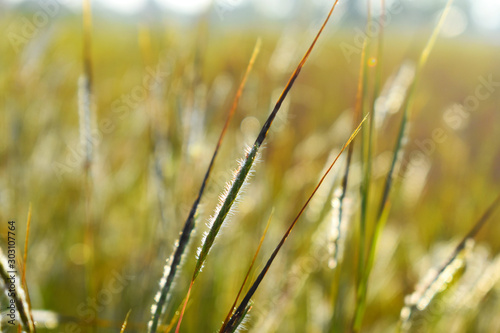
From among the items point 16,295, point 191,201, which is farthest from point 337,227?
point 191,201

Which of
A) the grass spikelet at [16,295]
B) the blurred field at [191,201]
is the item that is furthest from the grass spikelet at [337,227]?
the grass spikelet at [16,295]

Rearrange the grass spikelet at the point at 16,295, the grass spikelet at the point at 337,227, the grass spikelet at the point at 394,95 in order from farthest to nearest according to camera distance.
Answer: the grass spikelet at the point at 394,95 < the grass spikelet at the point at 337,227 < the grass spikelet at the point at 16,295

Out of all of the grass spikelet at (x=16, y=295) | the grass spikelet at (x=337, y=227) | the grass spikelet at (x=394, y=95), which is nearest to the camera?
the grass spikelet at (x=16, y=295)

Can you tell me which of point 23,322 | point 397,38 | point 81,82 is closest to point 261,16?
point 81,82

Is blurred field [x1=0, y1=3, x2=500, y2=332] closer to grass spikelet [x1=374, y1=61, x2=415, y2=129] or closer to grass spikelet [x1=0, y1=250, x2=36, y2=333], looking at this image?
grass spikelet [x1=374, y1=61, x2=415, y2=129]

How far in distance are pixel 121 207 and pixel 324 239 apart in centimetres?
95

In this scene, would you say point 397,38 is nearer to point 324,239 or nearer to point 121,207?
point 121,207

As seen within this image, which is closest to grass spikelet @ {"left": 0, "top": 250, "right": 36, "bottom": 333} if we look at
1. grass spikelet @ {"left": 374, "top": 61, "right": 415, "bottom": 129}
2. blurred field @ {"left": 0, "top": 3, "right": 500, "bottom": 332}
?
blurred field @ {"left": 0, "top": 3, "right": 500, "bottom": 332}

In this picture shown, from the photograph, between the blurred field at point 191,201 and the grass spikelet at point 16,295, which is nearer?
the grass spikelet at point 16,295

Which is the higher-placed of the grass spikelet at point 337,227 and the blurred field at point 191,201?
the blurred field at point 191,201

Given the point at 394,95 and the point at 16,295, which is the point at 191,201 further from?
the point at 16,295

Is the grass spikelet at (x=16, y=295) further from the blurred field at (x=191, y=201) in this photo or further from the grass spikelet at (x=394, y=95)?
the grass spikelet at (x=394, y=95)

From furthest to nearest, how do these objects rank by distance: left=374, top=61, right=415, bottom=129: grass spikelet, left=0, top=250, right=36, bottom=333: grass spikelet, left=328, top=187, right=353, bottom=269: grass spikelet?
Result: 1. left=374, top=61, right=415, bottom=129: grass spikelet
2. left=328, top=187, right=353, bottom=269: grass spikelet
3. left=0, top=250, right=36, bottom=333: grass spikelet

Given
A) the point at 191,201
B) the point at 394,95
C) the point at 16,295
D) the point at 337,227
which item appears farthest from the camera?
the point at 191,201
